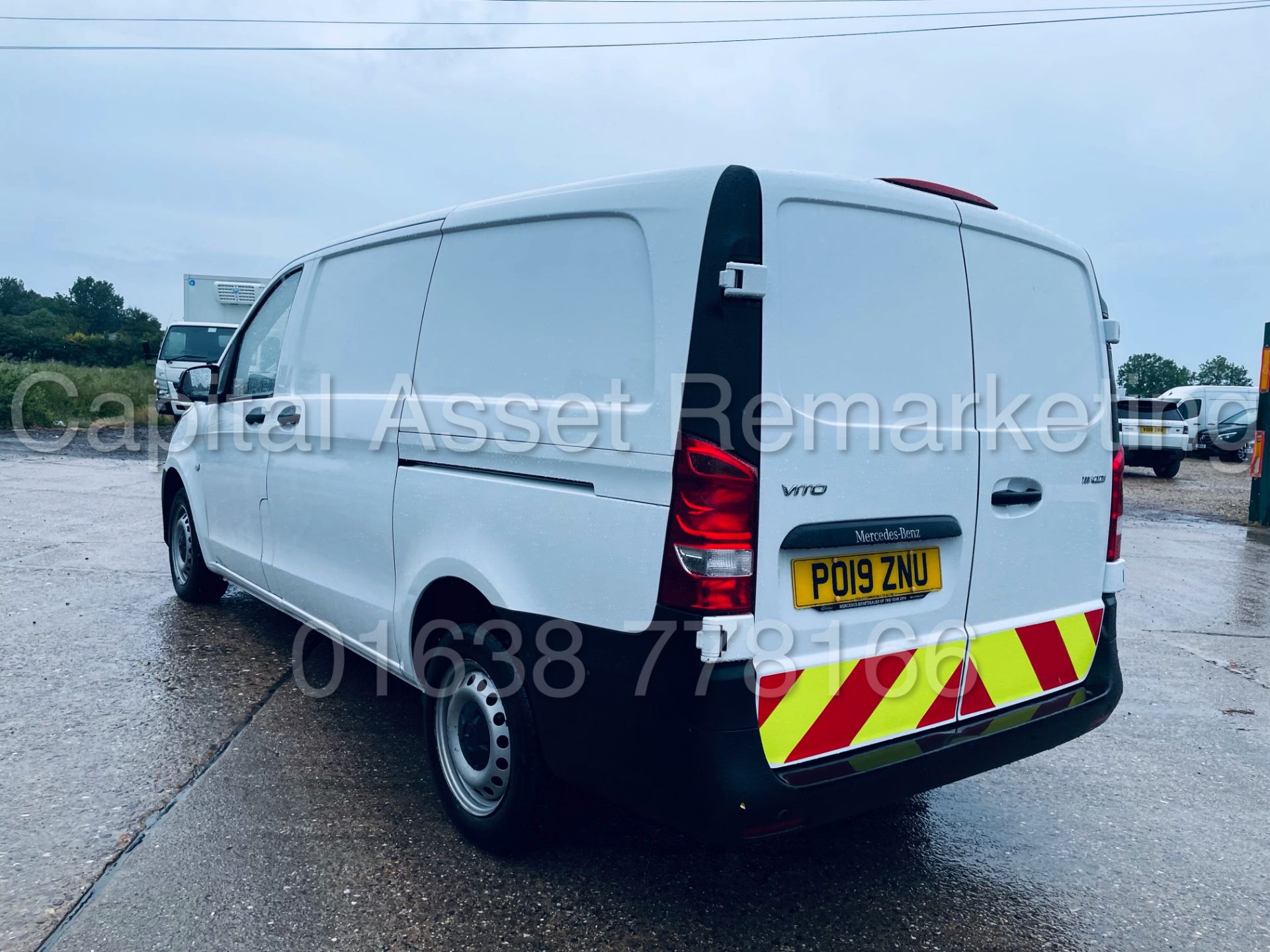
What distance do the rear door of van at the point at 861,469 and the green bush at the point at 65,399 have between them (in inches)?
819

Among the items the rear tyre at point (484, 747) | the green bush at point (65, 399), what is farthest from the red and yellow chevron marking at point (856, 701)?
the green bush at point (65, 399)

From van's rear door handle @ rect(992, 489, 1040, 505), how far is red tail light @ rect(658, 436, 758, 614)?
936mm

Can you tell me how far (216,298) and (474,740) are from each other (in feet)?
66.4

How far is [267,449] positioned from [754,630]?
2.90 meters

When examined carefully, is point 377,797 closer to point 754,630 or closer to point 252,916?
point 252,916

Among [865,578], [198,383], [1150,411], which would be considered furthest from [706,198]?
[1150,411]

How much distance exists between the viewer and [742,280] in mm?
2338

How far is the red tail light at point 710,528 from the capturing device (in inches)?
92.0

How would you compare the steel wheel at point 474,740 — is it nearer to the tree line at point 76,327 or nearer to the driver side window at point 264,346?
the driver side window at point 264,346

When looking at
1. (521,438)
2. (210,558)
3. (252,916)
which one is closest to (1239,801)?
(521,438)

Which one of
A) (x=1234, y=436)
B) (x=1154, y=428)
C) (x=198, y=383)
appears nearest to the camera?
(x=198, y=383)

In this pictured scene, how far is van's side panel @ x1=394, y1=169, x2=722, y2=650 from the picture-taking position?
2443mm

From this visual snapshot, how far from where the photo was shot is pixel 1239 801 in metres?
3.78

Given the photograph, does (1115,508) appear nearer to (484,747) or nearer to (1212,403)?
(484,747)
